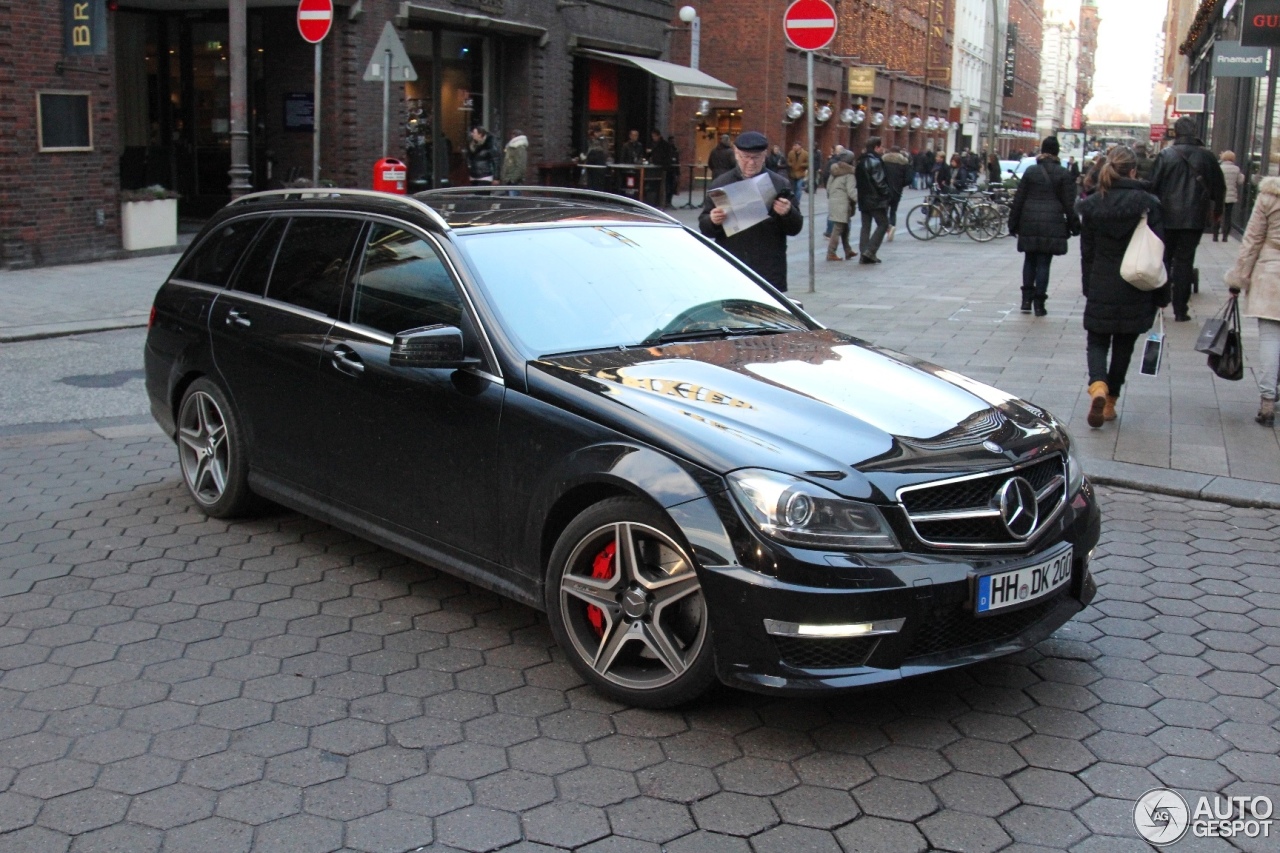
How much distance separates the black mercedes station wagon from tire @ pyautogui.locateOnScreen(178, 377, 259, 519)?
0.02 metres

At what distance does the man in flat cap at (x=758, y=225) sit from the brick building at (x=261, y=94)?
10.8 m

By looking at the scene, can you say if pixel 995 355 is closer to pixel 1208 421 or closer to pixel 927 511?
pixel 1208 421

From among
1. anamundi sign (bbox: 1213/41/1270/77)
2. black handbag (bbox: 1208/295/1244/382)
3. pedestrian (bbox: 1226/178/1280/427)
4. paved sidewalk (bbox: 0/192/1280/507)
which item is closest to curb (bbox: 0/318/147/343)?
paved sidewalk (bbox: 0/192/1280/507)

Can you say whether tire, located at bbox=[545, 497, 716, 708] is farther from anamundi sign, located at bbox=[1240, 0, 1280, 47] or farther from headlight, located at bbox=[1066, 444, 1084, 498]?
A: anamundi sign, located at bbox=[1240, 0, 1280, 47]

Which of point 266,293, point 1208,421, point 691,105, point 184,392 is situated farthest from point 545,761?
point 691,105

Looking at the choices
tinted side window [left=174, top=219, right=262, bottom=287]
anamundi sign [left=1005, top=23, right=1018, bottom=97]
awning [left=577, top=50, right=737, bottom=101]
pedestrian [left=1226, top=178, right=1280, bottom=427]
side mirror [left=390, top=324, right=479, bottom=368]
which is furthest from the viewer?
anamundi sign [left=1005, top=23, right=1018, bottom=97]

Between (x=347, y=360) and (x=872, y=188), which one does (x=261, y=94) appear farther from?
(x=347, y=360)

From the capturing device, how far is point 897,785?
3.78m

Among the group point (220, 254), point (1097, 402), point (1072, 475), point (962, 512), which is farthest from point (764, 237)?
point (962, 512)

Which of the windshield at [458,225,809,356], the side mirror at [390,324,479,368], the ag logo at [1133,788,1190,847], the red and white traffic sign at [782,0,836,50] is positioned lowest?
the ag logo at [1133,788,1190,847]

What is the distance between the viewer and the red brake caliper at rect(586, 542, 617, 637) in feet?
14.0

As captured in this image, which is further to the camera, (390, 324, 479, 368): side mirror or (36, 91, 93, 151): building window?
(36, 91, 93, 151): building window

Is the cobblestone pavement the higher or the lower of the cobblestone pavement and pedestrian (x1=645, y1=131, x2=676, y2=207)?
the lower

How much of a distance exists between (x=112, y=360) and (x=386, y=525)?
6882 mm
